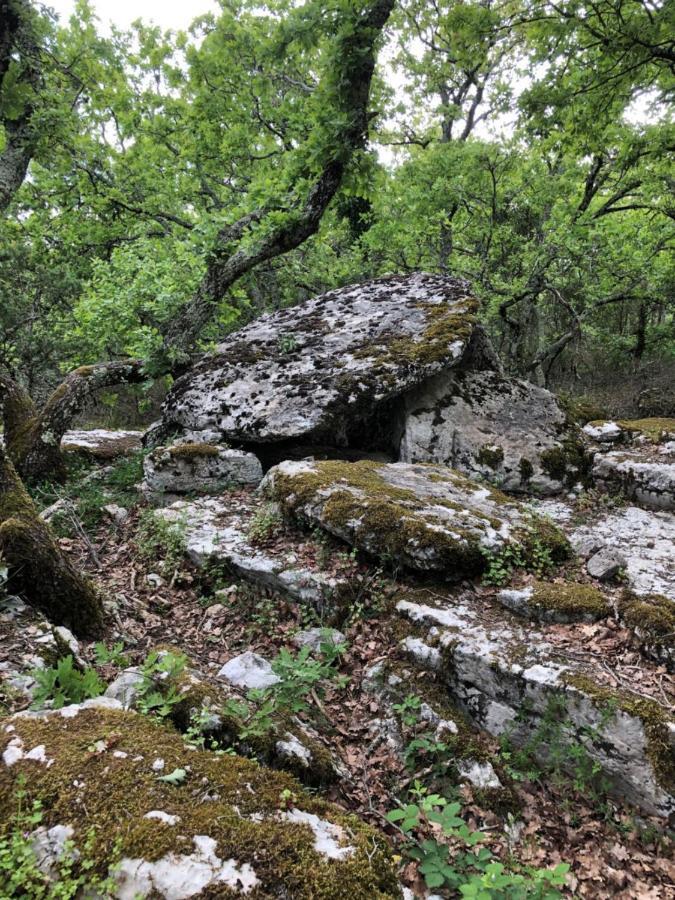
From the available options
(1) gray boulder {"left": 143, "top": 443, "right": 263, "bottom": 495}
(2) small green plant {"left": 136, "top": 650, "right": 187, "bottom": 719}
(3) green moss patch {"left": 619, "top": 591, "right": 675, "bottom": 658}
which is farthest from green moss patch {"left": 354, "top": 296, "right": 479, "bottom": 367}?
(2) small green plant {"left": 136, "top": 650, "right": 187, "bottom": 719}

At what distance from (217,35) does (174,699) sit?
47.2 ft

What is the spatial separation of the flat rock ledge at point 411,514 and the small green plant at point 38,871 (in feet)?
11.5

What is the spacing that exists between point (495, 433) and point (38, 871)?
750 centimetres

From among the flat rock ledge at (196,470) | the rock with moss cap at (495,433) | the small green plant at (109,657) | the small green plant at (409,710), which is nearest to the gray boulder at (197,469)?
the flat rock ledge at (196,470)

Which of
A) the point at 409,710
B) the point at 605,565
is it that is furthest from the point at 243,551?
the point at 605,565

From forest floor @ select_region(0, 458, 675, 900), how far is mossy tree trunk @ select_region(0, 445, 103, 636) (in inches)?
11.3

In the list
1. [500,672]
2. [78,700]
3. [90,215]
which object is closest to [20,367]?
[90,215]

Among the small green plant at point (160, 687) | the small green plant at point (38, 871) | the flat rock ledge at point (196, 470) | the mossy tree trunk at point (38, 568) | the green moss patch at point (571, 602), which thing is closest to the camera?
the small green plant at point (38, 871)

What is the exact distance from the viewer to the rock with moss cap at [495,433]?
743cm

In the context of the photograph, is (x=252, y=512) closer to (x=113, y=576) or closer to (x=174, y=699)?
(x=113, y=576)

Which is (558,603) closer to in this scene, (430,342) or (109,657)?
(109,657)

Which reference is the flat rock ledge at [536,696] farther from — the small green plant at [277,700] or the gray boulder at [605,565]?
the gray boulder at [605,565]

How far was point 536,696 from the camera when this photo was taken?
11.3 feet

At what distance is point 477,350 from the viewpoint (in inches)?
349
